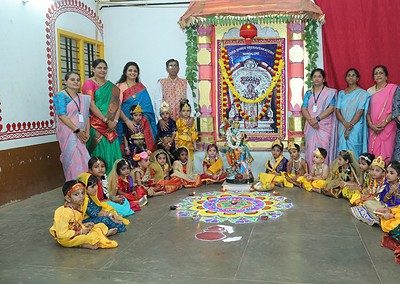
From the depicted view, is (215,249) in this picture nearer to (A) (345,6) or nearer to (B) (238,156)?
(B) (238,156)

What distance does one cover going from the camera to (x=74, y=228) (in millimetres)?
3664

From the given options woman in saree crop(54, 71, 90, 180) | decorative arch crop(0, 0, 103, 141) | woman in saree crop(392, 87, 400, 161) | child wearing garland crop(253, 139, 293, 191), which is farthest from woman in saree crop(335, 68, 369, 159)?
decorative arch crop(0, 0, 103, 141)

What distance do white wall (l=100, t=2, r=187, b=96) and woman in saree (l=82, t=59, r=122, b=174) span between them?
1838 mm

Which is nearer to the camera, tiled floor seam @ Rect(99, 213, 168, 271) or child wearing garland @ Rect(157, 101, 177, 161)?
tiled floor seam @ Rect(99, 213, 168, 271)

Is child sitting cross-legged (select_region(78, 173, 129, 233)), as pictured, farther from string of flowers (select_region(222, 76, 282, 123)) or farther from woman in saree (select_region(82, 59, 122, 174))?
string of flowers (select_region(222, 76, 282, 123))

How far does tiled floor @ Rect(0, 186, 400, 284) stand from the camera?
10.0 feet

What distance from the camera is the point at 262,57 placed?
7211 mm

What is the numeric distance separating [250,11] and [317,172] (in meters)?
2.37

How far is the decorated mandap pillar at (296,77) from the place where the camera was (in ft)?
22.7

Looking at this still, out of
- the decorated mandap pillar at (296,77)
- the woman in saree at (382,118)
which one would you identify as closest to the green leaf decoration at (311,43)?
the decorated mandap pillar at (296,77)

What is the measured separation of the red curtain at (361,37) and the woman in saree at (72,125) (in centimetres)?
368

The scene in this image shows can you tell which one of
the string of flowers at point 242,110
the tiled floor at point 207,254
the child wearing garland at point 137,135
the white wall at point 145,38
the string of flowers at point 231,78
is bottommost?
the tiled floor at point 207,254

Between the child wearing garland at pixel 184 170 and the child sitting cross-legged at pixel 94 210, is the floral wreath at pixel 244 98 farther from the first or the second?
the child sitting cross-legged at pixel 94 210

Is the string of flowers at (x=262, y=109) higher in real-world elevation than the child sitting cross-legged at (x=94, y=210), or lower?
higher
